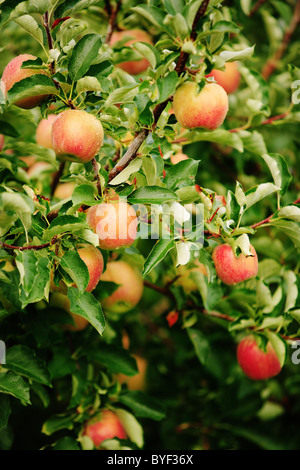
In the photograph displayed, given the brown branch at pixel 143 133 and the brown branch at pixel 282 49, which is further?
the brown branch at pixel 282 49

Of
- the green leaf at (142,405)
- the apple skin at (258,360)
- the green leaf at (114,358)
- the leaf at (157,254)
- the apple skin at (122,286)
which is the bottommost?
the green leaf at (142,405)

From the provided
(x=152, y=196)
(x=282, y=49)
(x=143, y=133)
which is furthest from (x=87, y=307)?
(x=282, y=49)

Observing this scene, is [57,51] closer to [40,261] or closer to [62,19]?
[62,19]

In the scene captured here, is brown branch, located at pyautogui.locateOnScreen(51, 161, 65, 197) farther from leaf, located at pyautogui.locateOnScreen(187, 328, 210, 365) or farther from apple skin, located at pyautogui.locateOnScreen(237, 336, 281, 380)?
apple skin, located at pyautogui.locateOnScreen(237, 336, 281, 380)

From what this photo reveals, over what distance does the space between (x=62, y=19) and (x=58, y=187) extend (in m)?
0.65

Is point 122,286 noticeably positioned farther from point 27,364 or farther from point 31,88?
point 31,88

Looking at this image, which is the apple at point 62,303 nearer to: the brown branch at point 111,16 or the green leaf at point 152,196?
the green leaf at point 152,196

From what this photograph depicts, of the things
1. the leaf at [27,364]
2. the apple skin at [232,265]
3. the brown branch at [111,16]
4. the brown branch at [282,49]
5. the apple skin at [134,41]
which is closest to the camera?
the apple skin at [232,265]

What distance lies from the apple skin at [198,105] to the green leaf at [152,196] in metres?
0.16

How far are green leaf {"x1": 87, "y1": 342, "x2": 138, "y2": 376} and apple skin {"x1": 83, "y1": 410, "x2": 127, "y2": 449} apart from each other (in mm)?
142

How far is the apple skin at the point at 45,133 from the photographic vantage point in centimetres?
162

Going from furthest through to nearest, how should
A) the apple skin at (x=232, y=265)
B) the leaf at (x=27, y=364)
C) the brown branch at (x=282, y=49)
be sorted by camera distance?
the brown branch at (x=282, y=49), the leaf at (x=27, y=364), the apple skin at (x=232, y=265)

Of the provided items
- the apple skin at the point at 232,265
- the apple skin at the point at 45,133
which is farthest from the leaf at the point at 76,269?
the apple skin at the point at 45,133
